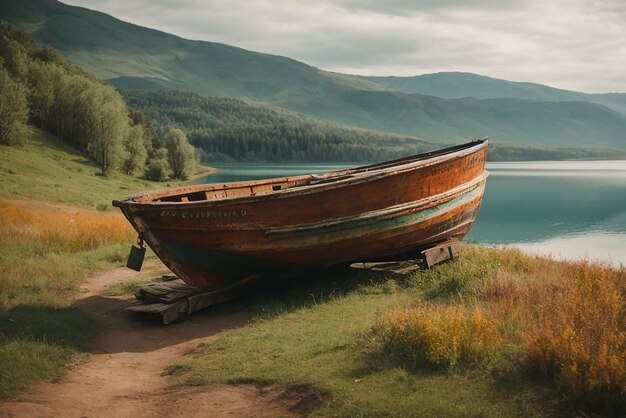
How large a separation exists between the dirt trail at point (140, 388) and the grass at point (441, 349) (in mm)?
373

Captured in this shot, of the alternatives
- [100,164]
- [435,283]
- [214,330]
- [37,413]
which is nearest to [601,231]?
[435,283]

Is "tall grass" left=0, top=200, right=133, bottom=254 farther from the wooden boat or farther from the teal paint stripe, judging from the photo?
the teal paint stripe

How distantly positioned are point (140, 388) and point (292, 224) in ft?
14.6

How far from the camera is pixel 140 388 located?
24.8 feet

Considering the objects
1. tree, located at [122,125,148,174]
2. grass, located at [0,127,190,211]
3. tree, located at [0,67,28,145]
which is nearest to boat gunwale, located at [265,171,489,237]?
grass, located at [0,127,190,211]

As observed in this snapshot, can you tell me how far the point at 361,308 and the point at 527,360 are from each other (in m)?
4.06

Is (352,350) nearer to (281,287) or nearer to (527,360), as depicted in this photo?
(527,360)

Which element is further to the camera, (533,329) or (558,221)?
(558,221)

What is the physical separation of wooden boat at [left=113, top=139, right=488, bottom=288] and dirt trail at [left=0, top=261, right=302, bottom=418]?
1.16m

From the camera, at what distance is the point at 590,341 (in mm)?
6312

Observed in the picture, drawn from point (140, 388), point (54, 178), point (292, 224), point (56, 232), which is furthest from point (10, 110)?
point (140, 388)

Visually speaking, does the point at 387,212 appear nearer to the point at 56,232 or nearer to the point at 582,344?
the point at 582,344

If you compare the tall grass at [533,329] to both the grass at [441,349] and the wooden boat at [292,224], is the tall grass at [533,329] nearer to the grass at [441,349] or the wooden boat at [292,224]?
the grass at [441,349]

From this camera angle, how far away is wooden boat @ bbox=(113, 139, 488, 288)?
10.6 metres
